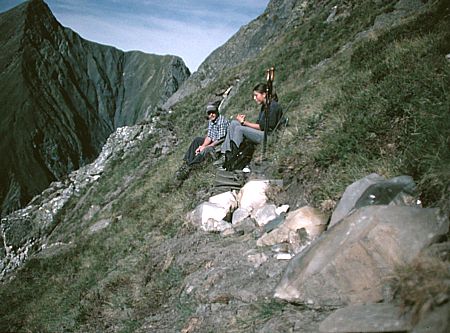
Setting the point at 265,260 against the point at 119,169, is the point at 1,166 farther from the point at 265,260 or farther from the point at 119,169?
the point at 265,260

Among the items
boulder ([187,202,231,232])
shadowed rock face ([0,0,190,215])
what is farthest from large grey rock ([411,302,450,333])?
shadowed rock face ([0,0,190,215])

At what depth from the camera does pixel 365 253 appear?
2.60 m

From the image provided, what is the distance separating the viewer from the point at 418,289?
73.7 inches

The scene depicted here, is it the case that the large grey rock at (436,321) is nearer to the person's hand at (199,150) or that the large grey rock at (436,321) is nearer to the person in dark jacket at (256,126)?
the person in dark jacket at (256,126)

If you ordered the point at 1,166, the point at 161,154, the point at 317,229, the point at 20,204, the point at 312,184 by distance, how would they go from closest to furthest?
the point at 317,229 < the point at 312,184 < the point at 161,154 < the point at 20,204 < the point at 1,166

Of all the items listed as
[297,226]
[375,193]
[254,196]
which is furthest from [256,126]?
[375,193]

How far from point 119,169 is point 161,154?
10.6ft

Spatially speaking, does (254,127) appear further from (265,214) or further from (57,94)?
(57,94)

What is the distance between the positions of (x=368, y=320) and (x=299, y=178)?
125 inches

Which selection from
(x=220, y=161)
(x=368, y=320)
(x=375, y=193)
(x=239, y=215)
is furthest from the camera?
(x=220, y=161)

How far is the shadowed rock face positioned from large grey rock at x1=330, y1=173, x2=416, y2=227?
192 ft

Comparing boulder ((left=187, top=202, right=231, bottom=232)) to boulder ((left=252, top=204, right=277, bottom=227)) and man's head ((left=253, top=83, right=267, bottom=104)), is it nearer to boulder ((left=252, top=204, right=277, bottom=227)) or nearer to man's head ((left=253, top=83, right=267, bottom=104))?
boulder ((left=252, top=204, right=277, bottom=227))

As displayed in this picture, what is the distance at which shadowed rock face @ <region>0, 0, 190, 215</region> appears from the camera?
6756 cm

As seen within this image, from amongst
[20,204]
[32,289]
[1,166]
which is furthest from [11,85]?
Answer: [32,289]
